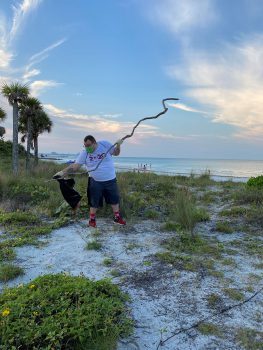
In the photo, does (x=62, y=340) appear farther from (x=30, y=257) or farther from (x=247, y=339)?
(x=30, y=257)

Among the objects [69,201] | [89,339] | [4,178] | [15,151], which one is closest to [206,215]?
[69,201]

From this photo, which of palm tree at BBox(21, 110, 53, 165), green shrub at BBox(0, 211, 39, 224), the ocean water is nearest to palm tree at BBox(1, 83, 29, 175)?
the ocean water

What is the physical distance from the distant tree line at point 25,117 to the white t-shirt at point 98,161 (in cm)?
719

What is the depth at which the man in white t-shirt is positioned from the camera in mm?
6129

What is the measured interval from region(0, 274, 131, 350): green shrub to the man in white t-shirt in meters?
3.07

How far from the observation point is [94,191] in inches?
246

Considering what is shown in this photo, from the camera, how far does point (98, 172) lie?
6180 millimetres

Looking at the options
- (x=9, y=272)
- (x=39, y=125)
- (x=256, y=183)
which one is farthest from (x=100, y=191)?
(x=39, y=125)

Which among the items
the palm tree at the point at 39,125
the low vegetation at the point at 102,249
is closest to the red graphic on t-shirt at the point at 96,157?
the low vegetation at the point at 102,249

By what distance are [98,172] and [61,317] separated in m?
3.69

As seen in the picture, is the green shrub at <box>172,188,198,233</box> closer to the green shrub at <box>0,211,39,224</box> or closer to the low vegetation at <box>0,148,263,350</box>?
the low vegetation at <box>0,148,263,350</box>

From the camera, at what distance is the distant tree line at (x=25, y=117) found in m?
17.9

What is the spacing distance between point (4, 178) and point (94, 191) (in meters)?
4.18

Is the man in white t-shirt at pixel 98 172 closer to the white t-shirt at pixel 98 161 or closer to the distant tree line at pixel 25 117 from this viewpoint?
the white t-shirt at pixel 98 161
